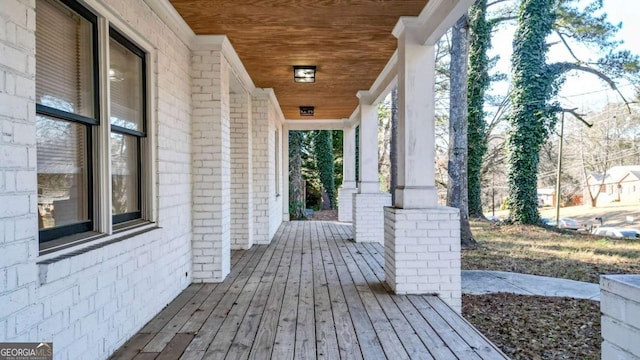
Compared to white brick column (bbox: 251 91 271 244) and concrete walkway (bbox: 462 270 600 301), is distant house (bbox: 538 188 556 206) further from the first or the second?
white brick column (bbox: 251 91 271 244)

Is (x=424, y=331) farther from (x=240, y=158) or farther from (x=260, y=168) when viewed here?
(x=260, y=168)

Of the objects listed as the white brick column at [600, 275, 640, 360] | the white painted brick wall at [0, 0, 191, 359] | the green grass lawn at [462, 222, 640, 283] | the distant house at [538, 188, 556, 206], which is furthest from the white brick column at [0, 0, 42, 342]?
the distant house at [538, 188, 556, 206]

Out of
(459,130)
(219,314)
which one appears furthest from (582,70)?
(219,314)

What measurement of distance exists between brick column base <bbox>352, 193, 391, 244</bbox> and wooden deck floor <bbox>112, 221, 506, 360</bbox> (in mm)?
2163

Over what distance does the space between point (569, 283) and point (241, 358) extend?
4.85 m

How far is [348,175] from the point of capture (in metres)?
10.8

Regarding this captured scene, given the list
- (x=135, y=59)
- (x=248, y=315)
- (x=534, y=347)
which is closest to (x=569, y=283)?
A: (x=534, y=347)

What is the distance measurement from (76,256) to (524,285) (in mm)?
5197

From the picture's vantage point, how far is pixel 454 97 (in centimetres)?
805

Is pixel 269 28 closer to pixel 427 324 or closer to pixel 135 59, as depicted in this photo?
pixel 135 59

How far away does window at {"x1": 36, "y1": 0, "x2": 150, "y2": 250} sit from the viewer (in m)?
1.97

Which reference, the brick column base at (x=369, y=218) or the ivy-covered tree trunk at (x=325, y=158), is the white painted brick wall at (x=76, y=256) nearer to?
the brick column base at (x=369, y=218)

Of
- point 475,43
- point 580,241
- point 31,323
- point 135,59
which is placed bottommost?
point 580,241

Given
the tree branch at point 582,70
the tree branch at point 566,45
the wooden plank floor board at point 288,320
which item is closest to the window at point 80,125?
the wooden plank floor board at point 288,320
